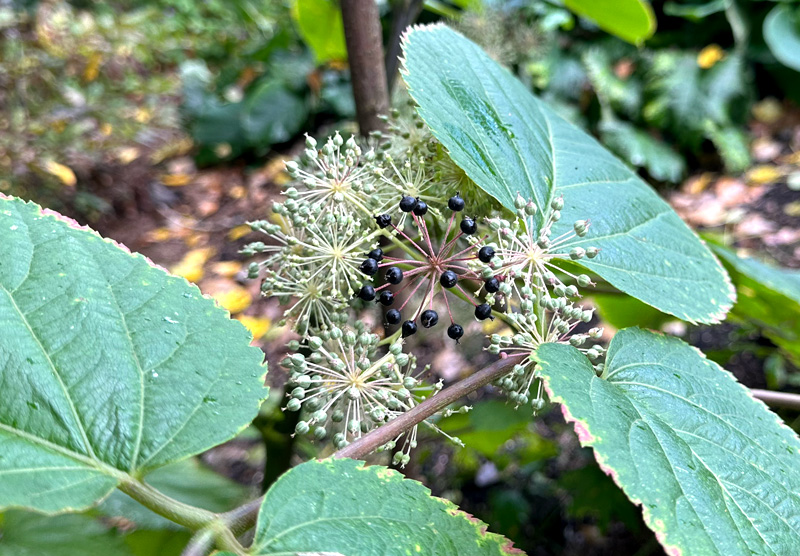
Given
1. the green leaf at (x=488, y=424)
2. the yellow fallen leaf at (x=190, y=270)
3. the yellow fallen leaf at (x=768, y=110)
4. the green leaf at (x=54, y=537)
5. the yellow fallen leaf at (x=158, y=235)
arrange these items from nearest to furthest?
1. the green leaf at (x=54, y=537)
2. the green leaf at (x=488, y=424)
3. the yellow fallen leaf at (x=190, y=270)
4. the yellow fallen leaf at (x=158, y=235)
5. the yellow fallen leaf at (x=768, y=110)

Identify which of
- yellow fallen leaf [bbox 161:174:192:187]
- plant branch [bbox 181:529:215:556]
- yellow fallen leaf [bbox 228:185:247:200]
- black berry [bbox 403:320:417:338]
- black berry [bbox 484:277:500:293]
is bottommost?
yellow fallen leaf [bbox 228:185:247:200]

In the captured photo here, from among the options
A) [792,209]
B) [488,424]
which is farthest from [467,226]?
[792,209]

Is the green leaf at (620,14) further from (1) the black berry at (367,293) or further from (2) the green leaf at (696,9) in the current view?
(2) the green leaf at (696,9)

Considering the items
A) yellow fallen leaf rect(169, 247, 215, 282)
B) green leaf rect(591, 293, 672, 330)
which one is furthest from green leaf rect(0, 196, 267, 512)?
yellow fallen leaf rect(169, 247, 215, 282)

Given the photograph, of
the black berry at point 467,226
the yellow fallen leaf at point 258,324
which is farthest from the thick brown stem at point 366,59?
the yellow fallen leaf at point 258,324

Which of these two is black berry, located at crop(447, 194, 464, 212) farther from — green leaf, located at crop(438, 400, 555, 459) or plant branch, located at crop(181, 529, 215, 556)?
green leaf, located at crop(438, 400, 555, 459)

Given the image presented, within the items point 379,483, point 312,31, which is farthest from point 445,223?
point 312,31

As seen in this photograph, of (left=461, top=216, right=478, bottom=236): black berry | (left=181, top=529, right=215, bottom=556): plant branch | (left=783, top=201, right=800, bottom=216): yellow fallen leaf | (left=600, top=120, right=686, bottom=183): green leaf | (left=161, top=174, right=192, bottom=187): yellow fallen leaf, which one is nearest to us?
(left=181, top=529, right=215, bottom=556): plant branch
